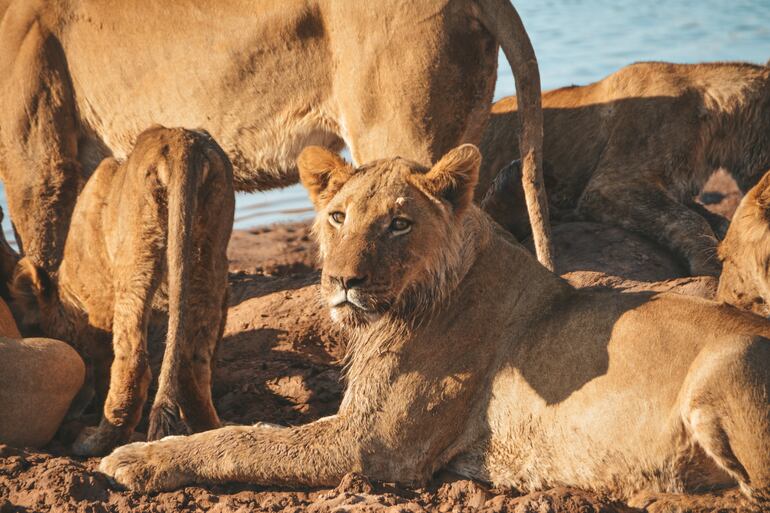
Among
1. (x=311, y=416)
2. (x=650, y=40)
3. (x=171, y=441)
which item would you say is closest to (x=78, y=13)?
(x=311, y=416)

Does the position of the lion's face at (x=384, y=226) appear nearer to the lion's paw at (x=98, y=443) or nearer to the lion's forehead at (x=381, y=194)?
the lion's forehead at (x=381, y=194)

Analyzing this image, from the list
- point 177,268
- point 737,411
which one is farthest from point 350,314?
point 737,411

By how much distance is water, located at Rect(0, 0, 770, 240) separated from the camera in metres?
19.5

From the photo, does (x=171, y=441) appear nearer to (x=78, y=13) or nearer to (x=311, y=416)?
(x=311, y=416)

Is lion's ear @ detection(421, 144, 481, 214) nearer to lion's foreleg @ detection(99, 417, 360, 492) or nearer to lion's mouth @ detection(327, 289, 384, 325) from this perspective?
lion's mouth @ detection(327, 289, 384, 325)

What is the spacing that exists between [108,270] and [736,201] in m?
6.33

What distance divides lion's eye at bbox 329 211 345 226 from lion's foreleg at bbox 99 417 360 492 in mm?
737

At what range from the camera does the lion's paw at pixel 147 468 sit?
4.37 metres

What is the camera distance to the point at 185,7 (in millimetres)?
6527

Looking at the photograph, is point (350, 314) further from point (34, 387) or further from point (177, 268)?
point (34, 387)

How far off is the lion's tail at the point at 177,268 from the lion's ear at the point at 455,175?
1203 mm

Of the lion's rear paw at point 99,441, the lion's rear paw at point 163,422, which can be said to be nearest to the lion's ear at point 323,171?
the lion's rear paw at point 163,422

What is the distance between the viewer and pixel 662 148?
23.6 ft

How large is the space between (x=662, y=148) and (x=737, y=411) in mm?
3661
